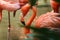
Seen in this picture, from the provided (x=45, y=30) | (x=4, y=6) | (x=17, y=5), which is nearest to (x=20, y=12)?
(x=17, y=5)

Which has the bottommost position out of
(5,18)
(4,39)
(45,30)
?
(4,39)

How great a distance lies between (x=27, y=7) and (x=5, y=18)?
30cm

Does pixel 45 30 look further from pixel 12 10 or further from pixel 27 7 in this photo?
pixel 12 10

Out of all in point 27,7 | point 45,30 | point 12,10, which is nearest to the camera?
point 45,30

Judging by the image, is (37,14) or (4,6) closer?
(37,14)

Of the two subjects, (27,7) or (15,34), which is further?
(15,34)

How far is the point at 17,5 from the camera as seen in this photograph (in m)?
1.57

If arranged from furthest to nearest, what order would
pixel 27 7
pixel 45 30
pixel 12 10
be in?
1. pixel 12 10
2. pixel 27 7
3. pixel 45 30

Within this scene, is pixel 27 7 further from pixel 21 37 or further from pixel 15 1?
pixel 21 37

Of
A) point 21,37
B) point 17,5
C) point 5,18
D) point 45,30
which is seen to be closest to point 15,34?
point 21,37

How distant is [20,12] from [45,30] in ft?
3.70

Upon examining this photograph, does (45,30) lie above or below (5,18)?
above

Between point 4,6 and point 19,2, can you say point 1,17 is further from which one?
point 19,2

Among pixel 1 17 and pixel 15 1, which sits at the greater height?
pixel 15 1
